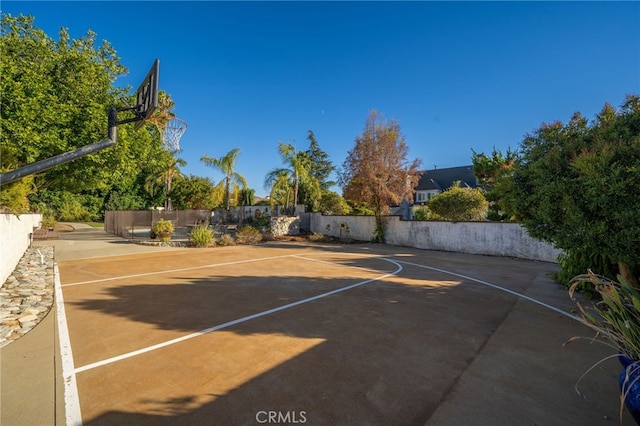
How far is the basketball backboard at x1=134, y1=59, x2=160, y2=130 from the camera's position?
5316mm

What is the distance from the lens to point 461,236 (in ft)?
45.0

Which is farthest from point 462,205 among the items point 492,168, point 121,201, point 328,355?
point 121,201

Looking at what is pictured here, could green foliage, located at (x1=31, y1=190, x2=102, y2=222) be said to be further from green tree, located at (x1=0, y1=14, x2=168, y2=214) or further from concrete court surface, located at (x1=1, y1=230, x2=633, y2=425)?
concrete court surface, located at (x1=1, y1=230, x2=633, y2=425)

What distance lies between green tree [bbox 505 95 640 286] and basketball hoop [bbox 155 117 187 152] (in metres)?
10.5

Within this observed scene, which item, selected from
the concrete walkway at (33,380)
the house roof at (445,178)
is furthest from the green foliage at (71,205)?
the house roof at (445,178)

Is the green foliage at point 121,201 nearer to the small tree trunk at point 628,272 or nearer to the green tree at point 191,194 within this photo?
the green tree at point 191,194

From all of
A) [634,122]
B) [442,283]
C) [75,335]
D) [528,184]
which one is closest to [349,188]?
[442,283]

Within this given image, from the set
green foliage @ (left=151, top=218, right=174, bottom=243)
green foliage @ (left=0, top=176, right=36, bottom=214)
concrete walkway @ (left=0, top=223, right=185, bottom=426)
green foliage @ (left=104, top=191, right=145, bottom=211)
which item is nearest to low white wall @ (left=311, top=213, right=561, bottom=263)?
green foliage @ (left=151, top=218, right=174, bottom=243)

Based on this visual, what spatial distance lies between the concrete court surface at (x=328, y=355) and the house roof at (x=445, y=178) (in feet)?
105

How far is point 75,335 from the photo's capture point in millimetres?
3916

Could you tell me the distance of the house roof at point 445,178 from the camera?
35812 millimetres

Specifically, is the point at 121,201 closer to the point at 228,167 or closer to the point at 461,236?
the point at 228,167

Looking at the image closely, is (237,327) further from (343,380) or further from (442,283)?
(442,283)

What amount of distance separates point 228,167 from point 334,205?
8.74 meters
